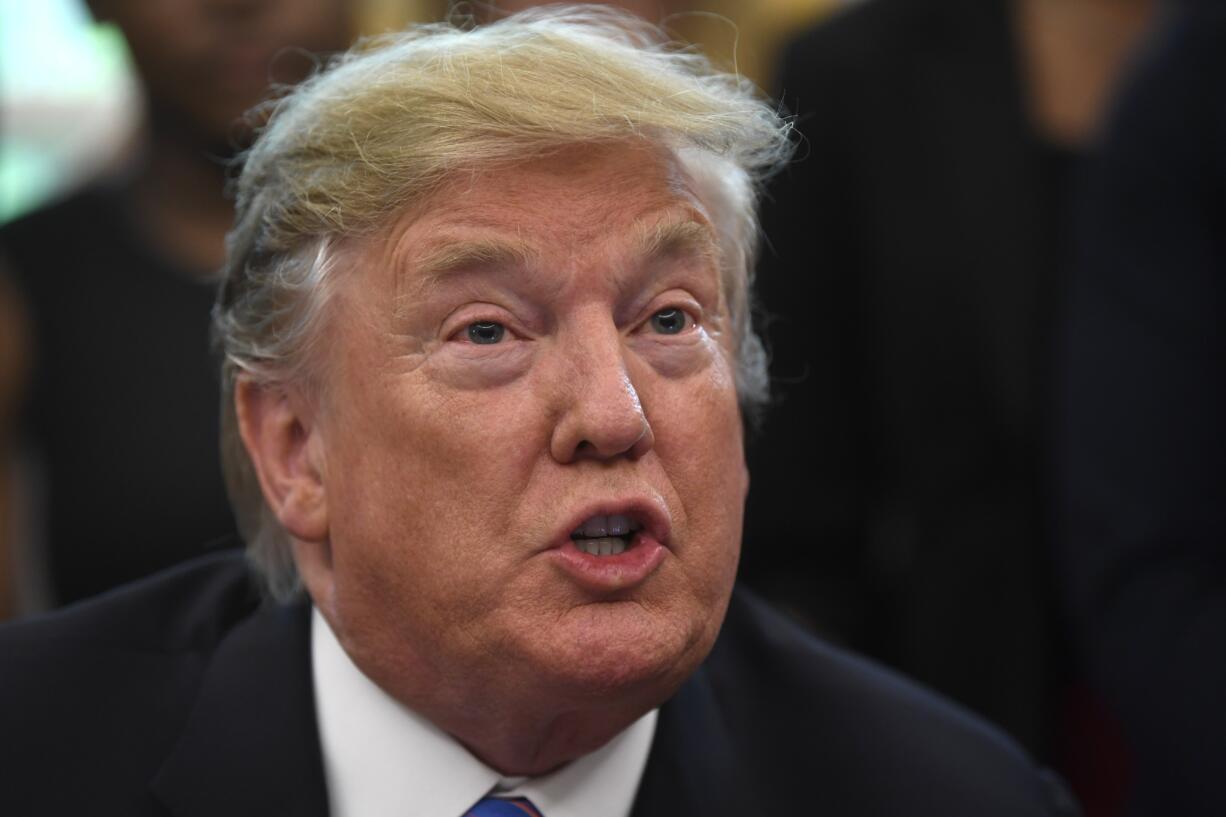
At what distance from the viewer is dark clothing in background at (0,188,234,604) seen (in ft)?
10.6

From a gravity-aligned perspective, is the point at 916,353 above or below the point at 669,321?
below

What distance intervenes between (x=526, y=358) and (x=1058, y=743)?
173cm

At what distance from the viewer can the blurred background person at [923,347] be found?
322 centimetres

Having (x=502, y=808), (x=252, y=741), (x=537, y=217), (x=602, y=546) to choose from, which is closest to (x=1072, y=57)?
(x=537, y=217)

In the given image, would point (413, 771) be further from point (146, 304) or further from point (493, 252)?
point (146, 304)

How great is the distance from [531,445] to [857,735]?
0.69 metres

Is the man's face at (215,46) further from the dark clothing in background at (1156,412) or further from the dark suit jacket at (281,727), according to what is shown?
the dark clothing in background at (1156,412)

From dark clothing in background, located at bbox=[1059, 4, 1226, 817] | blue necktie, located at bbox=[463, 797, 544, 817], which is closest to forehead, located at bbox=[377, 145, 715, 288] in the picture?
blue necktie, located at bbox=[463, 797, 544, 817]

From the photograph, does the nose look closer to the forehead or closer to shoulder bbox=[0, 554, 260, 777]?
the forehead

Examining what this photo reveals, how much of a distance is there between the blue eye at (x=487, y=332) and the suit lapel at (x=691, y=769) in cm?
58

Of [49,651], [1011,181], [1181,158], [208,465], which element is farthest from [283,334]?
[1011,181]

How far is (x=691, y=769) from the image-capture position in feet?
7.19

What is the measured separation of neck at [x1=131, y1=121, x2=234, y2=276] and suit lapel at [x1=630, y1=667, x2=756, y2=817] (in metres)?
1.74

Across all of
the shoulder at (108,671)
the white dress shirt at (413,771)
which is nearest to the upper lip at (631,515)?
the white dress shirt at (413,771)
